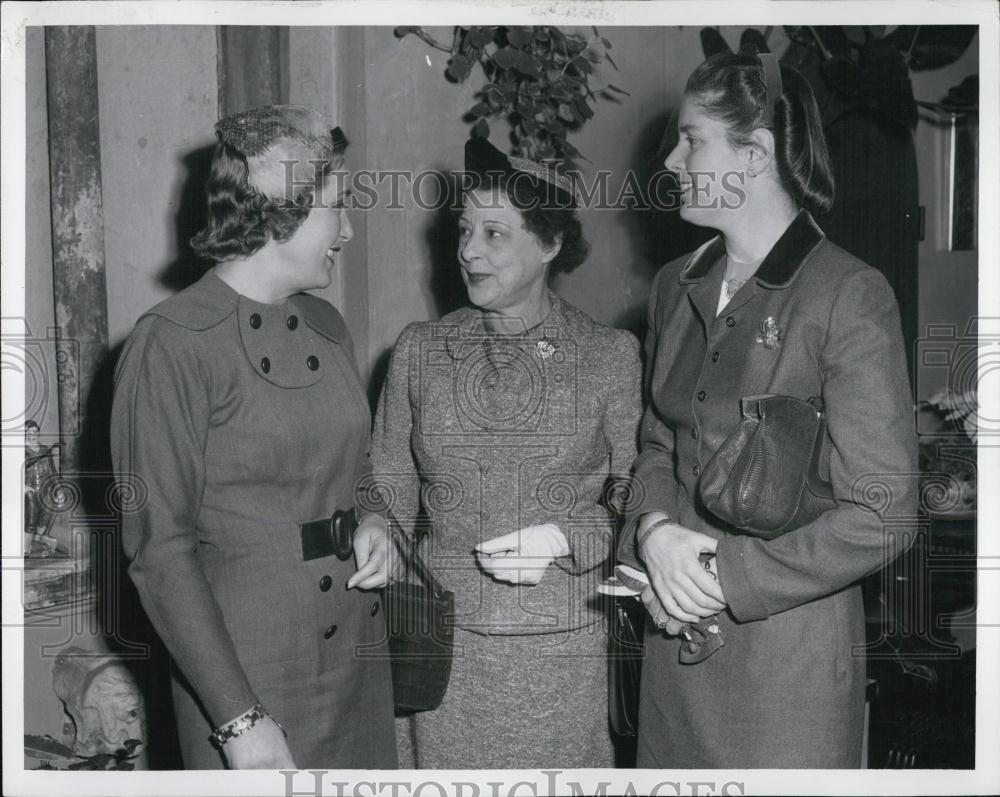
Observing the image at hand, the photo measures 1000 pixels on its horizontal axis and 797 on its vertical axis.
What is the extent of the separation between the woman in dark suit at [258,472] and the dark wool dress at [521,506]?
0.67 feet

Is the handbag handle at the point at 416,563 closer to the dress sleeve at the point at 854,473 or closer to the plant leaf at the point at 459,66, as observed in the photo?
the dress sleeve at the point at 854,473

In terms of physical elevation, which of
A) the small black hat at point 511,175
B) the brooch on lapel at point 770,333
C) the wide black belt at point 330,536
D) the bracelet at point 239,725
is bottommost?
the bracelet at point 239,725

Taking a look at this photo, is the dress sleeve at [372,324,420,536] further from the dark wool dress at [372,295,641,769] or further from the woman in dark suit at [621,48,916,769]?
the woman in dark suit at [621,48,916,769]

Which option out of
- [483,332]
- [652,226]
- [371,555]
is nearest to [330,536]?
[371,555]

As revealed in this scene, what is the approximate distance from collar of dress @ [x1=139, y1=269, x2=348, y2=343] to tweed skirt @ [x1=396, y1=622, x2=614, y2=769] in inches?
26.1

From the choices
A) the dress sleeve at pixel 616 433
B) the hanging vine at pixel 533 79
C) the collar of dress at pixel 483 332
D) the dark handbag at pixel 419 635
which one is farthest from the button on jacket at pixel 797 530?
the hanging vine at pixel 533 79

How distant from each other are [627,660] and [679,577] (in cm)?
33

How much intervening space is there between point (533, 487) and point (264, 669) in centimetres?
58

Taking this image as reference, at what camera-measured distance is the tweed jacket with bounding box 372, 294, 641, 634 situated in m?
1.89

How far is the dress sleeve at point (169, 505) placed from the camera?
1.47 meters

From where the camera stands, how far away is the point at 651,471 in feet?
5.64

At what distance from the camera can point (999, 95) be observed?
182 cm

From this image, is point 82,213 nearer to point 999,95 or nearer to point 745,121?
point 745,121

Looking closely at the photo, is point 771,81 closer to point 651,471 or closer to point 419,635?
point 651,471
